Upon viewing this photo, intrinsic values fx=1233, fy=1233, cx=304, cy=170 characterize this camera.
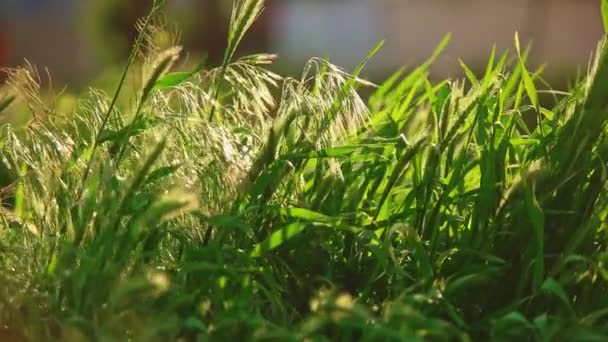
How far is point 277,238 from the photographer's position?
187 centimetres

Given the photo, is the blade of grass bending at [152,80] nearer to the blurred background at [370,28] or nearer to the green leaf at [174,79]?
the green leaf at [174,79]

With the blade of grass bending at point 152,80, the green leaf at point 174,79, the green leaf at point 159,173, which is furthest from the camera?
the green leaf at point 174,79

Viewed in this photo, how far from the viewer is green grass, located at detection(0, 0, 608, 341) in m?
1.75

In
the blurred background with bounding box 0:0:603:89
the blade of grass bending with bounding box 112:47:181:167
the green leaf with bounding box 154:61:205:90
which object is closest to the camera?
the blade of grass bending with bounding box 112:47:181:167

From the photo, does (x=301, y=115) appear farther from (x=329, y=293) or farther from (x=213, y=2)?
(x=213, y=2)

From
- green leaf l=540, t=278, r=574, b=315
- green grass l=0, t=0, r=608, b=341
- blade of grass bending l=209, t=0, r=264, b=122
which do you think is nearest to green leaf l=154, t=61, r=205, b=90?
green grass l=0, t=0, r=608, b=341

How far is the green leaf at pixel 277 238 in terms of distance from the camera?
6.11 feet

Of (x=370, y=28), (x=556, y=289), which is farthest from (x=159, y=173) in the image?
(x=370, y=28)

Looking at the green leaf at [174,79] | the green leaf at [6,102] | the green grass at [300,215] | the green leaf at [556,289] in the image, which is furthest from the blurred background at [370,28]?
the green leaf at [556,289]

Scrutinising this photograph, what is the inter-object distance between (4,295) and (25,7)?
52.0ft

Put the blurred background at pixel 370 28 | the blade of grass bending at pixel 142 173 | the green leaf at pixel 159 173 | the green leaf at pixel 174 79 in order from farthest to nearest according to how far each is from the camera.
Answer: the blurred background at pixel 370 28 < the green leaf at pixel 174 79 < the green leaf at pixel 159 173 < the blade of grass bending at pixel 142 173

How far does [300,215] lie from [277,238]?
2.7 inches

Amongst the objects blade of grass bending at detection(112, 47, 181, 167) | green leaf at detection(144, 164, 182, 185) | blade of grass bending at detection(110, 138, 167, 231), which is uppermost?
blade of grass bending at detection(112, 47, 181, 167)

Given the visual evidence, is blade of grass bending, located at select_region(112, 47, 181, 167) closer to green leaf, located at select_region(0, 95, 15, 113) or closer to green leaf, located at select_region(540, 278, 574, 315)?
green leaf, located at select_region(0, 95, 15, 113)
